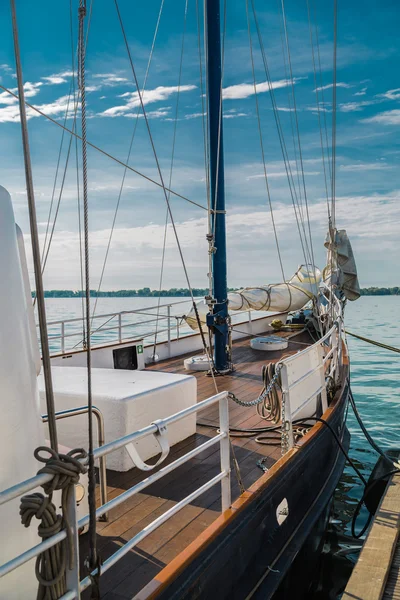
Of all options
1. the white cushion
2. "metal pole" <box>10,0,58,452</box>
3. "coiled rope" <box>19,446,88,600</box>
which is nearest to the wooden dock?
the white cushion

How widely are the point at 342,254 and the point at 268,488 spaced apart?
871cm

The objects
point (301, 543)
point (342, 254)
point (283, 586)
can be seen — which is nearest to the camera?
point (283, 586)

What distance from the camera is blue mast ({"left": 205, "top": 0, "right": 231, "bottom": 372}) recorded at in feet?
24.7

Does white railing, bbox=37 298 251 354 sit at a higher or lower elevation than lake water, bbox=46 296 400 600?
higher

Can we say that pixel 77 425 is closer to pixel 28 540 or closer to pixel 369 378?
pixel 28 540

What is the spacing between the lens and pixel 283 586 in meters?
3.66

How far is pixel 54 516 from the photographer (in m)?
1.62

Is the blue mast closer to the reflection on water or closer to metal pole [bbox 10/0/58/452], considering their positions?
the reflection on water

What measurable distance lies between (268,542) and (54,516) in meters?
2.28

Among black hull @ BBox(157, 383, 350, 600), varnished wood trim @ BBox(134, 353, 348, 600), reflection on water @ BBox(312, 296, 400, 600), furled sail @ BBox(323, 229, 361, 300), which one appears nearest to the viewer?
varnished wood trim @ BBox(134, 353, 348, 600)

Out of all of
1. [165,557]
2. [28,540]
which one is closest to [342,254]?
[165,557]

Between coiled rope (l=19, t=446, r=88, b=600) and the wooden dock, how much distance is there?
2.22m

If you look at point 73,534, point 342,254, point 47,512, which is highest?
point 342,254

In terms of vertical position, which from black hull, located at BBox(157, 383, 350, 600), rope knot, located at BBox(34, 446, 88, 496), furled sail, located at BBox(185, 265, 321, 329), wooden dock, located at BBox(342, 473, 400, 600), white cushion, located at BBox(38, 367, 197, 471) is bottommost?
wooden dock, located at BBox(342, 473, 400, 600)
